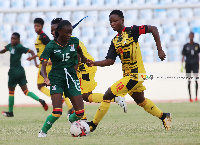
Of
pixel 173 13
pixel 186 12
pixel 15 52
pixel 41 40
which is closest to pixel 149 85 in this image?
pixel 173 13

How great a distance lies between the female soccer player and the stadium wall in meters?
10.8

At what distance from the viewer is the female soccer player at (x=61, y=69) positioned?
19.3 ft

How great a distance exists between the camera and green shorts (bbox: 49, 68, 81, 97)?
5.96 metres

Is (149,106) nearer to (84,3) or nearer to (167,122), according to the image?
(167,122)

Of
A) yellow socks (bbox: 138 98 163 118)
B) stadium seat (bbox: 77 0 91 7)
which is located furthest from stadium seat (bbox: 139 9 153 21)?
yellow socks (bbox: 138 98 163 118)

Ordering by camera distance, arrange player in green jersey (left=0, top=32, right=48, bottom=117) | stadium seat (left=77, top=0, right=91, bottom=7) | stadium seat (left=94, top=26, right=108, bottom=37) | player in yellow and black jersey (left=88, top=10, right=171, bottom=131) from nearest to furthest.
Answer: player in yellow and black jersey (left=88, top=10, right=171, bottom=131)
player in green jersey (left=0, top=32, right=48, bottom=117)
stadium seat (left=94, top=26, right=108, bottom=37)
stadium seat (left=77, top=0, right=91, bottom=7)

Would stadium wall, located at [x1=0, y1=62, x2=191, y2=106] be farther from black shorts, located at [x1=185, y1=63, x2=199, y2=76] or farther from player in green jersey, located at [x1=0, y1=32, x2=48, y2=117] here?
player in green jersey, located at [x1=0, y1=32, x2=48, y2=117]

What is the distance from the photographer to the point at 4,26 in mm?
19547

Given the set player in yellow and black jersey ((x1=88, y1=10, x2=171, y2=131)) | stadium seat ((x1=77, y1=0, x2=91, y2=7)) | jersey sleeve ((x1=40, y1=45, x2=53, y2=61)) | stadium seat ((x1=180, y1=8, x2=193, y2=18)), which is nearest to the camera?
jersey sleeve ((x1=40, y1=45, x2=53, y2=61))

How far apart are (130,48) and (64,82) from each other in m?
1.10

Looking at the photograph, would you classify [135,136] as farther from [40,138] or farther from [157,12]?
[157,12]

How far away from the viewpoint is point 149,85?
1703cm

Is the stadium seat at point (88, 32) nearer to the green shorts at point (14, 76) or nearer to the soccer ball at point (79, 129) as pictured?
the green shorts at point (14, 76)

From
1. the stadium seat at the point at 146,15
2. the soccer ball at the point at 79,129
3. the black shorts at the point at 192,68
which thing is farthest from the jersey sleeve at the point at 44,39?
the stadium seat at the point at 146,15
